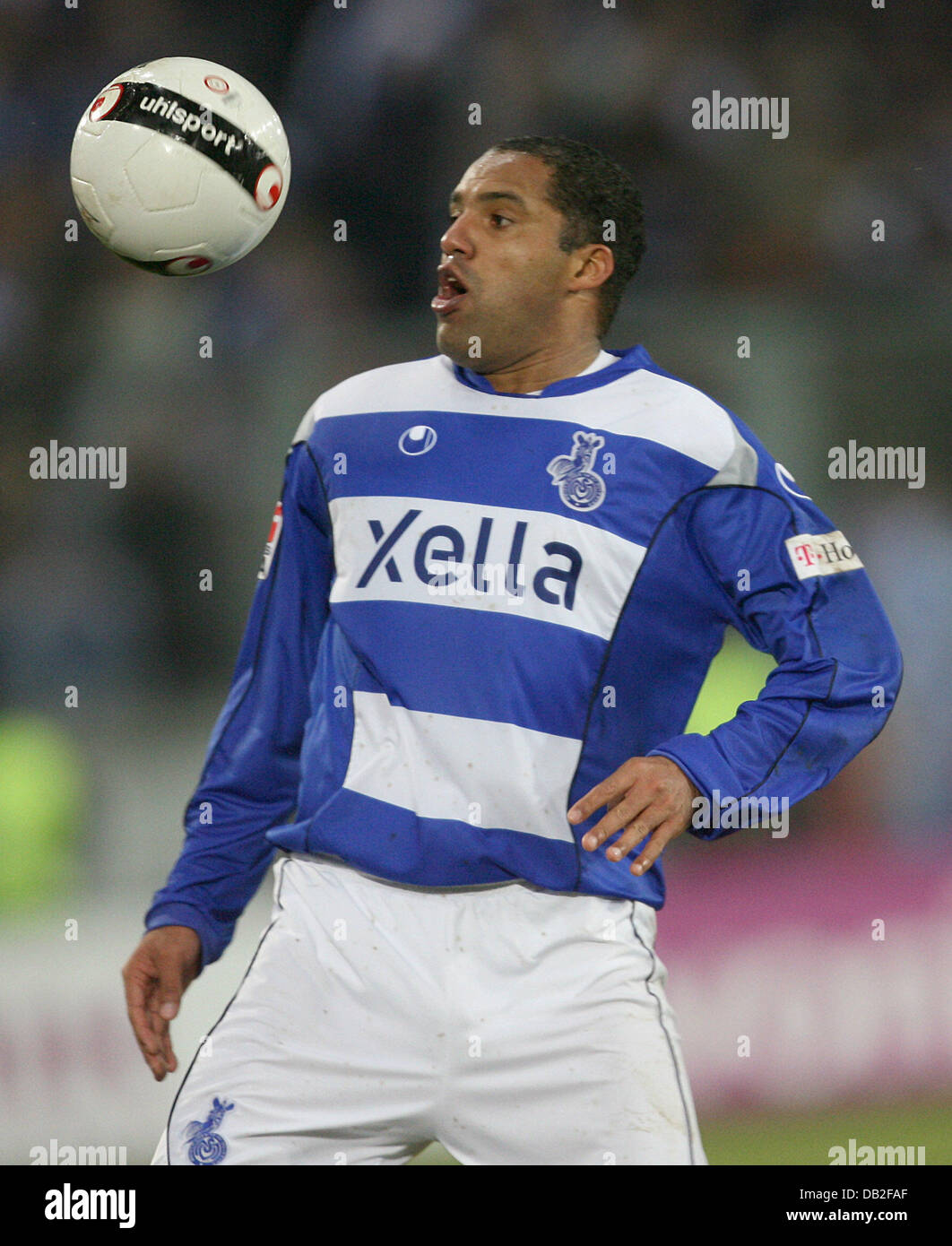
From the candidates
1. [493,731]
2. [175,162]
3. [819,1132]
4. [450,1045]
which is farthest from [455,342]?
[819,1132]

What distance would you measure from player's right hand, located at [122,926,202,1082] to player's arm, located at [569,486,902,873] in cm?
79

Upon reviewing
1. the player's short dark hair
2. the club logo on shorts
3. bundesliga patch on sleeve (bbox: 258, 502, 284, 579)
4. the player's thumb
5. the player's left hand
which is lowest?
the club logo on shorts

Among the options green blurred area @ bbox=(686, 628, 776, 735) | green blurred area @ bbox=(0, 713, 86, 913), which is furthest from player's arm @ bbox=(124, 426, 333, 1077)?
green blurred area @ bbox=(686, 628, 776, 735)

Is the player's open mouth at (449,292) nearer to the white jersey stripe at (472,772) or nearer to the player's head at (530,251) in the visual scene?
the player's head at (530,251)

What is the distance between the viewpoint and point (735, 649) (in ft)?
Result: 17.6

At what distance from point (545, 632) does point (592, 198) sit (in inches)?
35.0

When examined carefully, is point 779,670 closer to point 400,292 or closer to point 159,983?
point 159,983

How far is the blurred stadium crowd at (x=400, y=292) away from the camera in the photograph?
17.1 feet

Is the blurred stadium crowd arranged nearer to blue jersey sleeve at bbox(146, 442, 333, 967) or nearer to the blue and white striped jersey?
blue jersey sleeve at bbox(146, 442, 333, 967)

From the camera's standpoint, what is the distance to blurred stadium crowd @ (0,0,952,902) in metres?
5.21

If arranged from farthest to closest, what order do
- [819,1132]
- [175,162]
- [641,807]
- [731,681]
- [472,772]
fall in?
1. [731,681]
2. [819,1132]
3. [175,162]
4. [472,772]
5. [641,807]

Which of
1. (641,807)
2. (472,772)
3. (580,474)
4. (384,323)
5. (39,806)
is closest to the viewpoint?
(641,807)

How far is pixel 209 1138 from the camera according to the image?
7.73 feet
